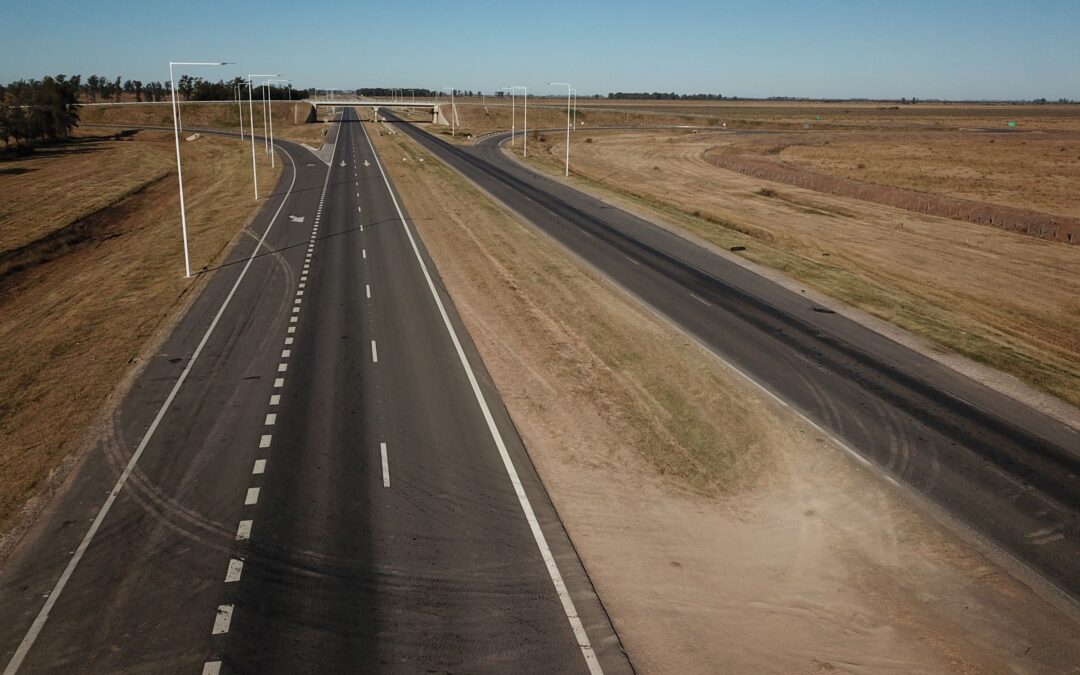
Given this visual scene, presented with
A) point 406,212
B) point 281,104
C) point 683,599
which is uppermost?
point 281,104

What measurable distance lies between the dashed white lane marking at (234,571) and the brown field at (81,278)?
423 cm

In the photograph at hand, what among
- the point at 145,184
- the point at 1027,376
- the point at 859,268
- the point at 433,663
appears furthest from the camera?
the point at 145,184

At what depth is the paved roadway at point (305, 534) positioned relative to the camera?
9852 mm

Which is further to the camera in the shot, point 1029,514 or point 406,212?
point 406,212

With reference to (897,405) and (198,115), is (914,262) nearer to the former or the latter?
(897,405)

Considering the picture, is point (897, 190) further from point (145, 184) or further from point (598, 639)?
point (145, 184)

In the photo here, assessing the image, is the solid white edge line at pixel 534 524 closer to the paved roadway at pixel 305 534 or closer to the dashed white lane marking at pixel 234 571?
the paved roadway at pixel 305 534

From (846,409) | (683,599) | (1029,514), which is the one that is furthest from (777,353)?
(683,599)

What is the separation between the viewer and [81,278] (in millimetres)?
32344

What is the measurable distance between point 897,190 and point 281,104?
119 m

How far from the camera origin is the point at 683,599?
11.2 m

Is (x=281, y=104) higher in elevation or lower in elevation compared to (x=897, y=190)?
higher

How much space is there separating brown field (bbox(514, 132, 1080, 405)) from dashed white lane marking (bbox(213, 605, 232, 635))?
20895 millimetres

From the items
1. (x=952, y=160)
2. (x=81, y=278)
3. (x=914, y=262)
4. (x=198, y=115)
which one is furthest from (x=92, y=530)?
(x=198, y=115)
